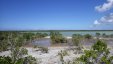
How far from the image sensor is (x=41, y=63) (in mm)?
11016

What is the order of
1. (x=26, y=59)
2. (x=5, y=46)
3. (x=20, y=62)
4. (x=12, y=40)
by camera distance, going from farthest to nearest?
1. (x=5, y=46)
2. (x=26, y=59)
3. (x=12, y=40)
4. (x=20, y=62)

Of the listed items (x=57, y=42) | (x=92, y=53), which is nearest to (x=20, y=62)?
(x=92, y=53)

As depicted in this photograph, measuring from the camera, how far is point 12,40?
408 inches

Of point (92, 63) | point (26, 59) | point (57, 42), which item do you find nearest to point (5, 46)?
point (26, 59)

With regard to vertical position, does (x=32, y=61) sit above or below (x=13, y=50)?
below

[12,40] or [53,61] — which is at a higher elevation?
[12,40]

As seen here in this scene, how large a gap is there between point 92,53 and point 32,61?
398 centimetres

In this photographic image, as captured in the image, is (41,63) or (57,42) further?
(57,42)

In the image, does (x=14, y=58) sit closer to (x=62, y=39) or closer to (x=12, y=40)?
(x=12, y=40)

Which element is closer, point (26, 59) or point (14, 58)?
point (14, 58)

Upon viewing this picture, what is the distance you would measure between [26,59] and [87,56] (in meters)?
4.42

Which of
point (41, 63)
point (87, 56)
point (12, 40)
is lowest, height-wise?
point (41, 63)

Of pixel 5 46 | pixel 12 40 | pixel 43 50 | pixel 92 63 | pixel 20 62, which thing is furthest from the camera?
pixel 5 46

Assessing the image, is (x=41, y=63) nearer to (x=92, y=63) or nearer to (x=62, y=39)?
(x=92, y=63)
